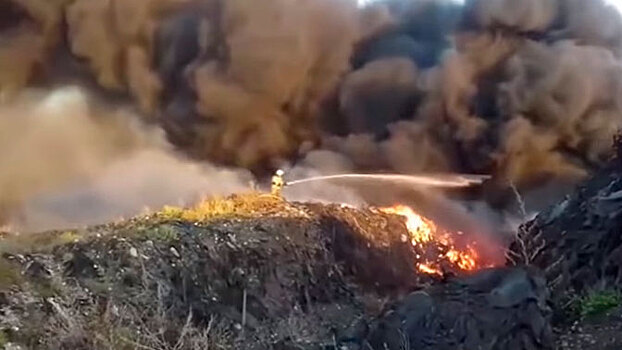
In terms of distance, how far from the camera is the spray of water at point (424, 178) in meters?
19.4

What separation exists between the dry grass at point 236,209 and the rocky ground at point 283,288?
0.05 metres

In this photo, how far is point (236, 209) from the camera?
14.0 meters

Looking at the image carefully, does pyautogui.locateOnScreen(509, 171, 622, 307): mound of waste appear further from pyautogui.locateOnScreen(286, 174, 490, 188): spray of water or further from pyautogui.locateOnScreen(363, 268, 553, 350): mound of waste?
pyautogui.locateOnScreen(286, 174, 490, 188): spray of water

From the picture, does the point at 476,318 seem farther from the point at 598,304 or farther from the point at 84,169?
the point at 84,169

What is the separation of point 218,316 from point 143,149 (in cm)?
712

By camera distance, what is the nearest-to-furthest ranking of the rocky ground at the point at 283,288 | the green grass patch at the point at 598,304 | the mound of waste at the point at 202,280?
the rocky ground at the point at 283,288 → the mound of waste at the point at 202,280 → the green grass patch at the point at 598,304

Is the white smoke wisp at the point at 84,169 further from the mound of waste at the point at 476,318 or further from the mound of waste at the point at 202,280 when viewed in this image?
the mound of waste at the point at 476,318

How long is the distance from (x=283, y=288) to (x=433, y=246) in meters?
5.32

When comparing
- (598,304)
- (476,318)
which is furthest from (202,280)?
(598,304)

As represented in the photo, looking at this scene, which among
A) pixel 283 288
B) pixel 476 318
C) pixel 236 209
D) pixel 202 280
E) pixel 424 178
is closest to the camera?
pixel 476 318

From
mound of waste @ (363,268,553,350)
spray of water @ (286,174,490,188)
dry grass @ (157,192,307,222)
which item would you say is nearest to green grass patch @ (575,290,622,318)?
mound of waste @ (363,268,553,350)

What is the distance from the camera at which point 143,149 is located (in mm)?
17016

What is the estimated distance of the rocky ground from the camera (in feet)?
27.8

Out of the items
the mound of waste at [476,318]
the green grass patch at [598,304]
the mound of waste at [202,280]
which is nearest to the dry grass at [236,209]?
the mound of waste at [202,280]
